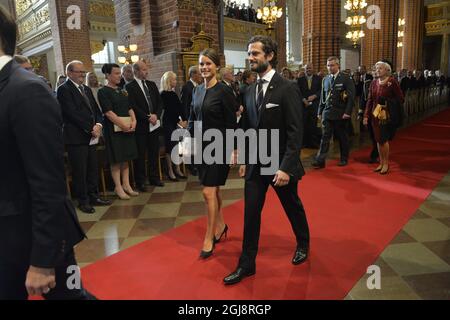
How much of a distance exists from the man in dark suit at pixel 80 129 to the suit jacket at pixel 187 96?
4.45 feet

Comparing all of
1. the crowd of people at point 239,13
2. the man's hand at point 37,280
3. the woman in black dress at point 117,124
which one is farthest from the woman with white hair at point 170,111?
the crowd of people at point 239,13

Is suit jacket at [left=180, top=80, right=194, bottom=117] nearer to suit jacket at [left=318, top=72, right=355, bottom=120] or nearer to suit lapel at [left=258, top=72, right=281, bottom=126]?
suit jacket at [left=318, top=72, right=355, bottom=120]

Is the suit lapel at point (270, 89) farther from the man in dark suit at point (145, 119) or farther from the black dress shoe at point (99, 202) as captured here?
the black dress shoe at point (99, 202)

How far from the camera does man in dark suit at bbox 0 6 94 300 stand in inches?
49.8

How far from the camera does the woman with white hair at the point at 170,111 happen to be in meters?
5.57

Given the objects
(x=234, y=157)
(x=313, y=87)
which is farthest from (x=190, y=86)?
(x=313, y=87)

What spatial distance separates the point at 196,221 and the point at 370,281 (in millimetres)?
2045

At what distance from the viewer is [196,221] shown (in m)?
4.15

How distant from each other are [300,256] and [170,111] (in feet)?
11.2

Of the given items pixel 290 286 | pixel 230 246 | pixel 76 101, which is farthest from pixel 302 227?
pixel 76 101

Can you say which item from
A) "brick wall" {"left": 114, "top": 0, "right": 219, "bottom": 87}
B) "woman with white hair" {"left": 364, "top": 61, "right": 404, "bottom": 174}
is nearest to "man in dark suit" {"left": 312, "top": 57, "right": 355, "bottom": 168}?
"woman with white hair" {"left": 364, "top": 61, "right": 404, "bottom": 174}

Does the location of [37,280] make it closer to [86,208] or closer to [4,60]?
[4,60]

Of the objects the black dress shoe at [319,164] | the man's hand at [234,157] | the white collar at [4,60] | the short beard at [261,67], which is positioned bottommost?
the black dress shoe at [319,164]

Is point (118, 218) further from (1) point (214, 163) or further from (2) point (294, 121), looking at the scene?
(2) point (294, 121)
